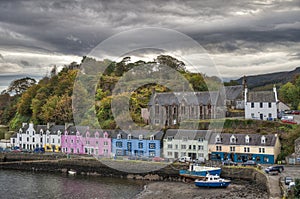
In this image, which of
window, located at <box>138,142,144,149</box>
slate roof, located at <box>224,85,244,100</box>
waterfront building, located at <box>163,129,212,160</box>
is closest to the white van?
waterfront building, located at <box>163,129,212,160</box>

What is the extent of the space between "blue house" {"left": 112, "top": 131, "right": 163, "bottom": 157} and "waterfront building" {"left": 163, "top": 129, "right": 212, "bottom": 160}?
1.45m

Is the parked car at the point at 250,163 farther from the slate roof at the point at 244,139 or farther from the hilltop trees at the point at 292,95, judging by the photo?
the hilltop trees at the point at 292,95

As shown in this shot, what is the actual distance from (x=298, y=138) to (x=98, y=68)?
164 ft

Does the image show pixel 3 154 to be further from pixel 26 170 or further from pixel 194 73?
pixel 194 73

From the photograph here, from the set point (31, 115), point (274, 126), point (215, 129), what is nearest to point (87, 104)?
point (31, 115)

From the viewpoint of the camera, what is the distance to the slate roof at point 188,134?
46400 mm

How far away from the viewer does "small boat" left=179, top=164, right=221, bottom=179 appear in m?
38.8

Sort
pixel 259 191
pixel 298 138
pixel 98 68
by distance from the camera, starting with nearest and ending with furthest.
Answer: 1. pixel 259 191
2. pixel 298 138
3. pixel 98 68

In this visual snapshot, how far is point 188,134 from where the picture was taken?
155ft

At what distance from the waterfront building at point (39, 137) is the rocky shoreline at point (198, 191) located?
22.6 metres

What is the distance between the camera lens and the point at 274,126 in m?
47.6

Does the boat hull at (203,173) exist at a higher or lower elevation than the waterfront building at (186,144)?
lower

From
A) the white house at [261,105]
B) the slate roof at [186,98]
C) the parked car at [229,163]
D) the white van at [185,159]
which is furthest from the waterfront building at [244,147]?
the slate roof at [186,98]

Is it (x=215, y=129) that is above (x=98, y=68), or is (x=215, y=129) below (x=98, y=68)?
below
